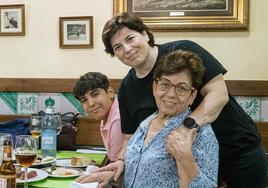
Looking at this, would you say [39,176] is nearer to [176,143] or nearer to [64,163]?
[64,163]

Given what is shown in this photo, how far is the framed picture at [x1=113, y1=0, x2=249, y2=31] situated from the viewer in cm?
281

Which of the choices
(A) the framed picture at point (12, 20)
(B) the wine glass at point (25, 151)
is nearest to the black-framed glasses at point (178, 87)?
(B) the wine glass at point (25, 151)

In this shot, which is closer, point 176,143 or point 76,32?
point 176,143

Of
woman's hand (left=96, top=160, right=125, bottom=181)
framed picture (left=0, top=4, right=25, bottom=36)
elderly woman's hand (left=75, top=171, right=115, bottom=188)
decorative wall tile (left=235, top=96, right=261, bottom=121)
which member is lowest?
elderly woman's hand (left=75, top=171, right=115, bottom=188)

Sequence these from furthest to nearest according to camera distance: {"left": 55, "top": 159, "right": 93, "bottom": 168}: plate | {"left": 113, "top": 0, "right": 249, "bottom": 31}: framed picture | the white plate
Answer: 1. {"left": 113, "top": 0, "right": 249, "bottom": 31}: framed picture
2. {"left": 55, "top": 159, "right": 93, "bottom": 168}: plate
3. the white plate

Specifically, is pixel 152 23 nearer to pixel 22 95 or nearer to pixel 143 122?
pixel 22 95

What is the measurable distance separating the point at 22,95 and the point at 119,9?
1.09 meters

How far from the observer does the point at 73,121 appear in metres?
2.99

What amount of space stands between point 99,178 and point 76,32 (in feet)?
5.54

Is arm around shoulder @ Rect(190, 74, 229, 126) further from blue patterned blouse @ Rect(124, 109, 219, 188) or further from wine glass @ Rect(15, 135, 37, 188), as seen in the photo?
wine glass @ Rect(15, 135, 37, 188)

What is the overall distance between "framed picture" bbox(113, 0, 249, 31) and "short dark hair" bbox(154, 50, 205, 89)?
57.5 inches

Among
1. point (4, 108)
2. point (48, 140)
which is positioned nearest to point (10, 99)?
point (4, 108)

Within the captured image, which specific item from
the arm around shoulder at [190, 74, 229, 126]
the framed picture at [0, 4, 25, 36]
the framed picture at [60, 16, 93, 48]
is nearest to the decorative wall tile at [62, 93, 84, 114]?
the framed picture at [60, 16, 93, 48]

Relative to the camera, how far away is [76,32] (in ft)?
10.2
